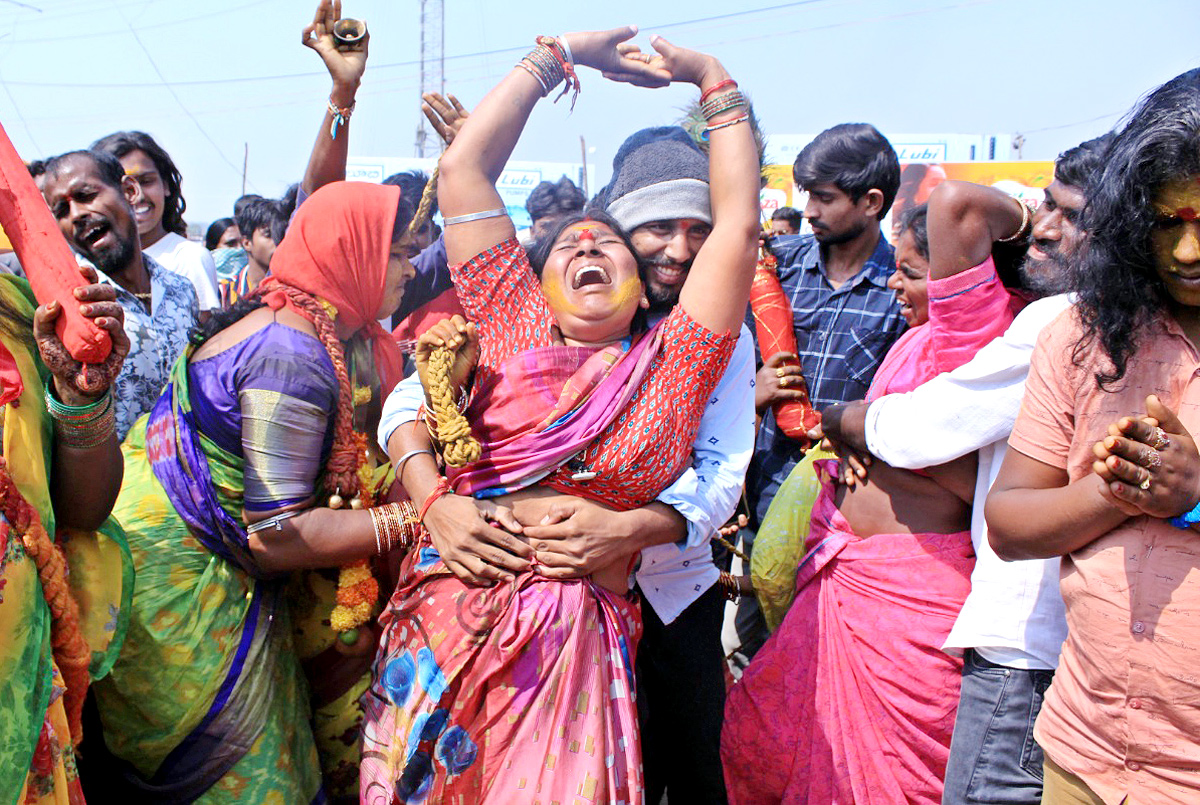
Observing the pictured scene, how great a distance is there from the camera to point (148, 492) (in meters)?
2.64

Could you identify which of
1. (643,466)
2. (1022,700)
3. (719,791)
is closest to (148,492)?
(643,466)

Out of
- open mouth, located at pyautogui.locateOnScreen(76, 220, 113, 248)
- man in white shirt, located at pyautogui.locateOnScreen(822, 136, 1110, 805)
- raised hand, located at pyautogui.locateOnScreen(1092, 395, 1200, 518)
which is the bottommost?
man in white shirt, located at pyautogui.locateOnScreen(822, 136, 1110, 805)

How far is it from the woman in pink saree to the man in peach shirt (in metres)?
0.56

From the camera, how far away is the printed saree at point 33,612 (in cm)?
186

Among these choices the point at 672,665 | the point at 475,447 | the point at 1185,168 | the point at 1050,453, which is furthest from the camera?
the point at 672,665

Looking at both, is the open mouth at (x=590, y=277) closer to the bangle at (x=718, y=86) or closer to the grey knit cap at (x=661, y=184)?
the grey knit cap at (x=661, y=184)

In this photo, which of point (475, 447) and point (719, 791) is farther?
point (719, 791)

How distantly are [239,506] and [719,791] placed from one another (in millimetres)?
1659

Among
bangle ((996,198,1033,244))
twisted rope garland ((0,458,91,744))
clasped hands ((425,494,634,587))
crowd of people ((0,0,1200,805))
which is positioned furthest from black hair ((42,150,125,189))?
bangle ((996,198,1033,244))

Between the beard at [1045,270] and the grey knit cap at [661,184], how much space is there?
88cm

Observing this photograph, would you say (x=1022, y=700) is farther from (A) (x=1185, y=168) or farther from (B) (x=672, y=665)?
(A) (x=1185, y=168)

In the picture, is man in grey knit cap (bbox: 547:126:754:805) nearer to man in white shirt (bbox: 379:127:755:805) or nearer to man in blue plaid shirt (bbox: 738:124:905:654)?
man in white shirt (bbox: 379:127:755:805)

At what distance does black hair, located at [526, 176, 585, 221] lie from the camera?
19.3ft

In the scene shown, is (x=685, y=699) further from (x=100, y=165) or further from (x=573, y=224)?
(x=100, y=165)
